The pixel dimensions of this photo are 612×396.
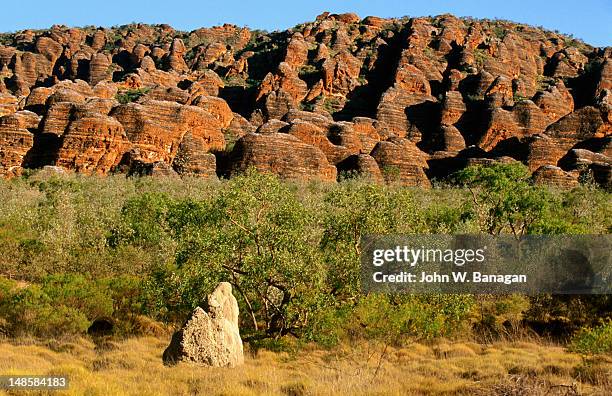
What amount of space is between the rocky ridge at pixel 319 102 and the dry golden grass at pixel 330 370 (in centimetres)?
4871

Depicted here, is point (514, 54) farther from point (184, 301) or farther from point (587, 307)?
point (184, 301)

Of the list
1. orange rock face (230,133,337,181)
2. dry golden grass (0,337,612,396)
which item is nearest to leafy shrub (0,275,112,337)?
dry golden grass (0,337,612,396)

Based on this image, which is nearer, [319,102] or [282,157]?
[282,157]

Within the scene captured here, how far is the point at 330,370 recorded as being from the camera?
16219 millimetres

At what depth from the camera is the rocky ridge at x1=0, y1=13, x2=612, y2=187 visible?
7019 centimetres

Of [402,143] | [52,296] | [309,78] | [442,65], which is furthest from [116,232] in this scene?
[442,65]

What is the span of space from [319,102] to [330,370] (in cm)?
8869

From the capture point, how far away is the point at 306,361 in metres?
17.7

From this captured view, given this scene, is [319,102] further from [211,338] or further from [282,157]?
[211,338]

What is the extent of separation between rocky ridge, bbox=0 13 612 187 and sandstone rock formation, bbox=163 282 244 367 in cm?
5145

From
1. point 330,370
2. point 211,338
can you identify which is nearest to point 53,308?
point 211,338

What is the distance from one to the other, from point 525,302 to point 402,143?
56.5 m

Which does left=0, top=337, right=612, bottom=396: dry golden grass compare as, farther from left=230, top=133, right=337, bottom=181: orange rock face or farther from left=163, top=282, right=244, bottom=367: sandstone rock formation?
left=230, top=133, right=337, bottom=181: orange rock face

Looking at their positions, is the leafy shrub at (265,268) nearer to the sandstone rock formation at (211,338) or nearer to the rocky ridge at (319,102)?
the sandstone rock formation at (211,338)
